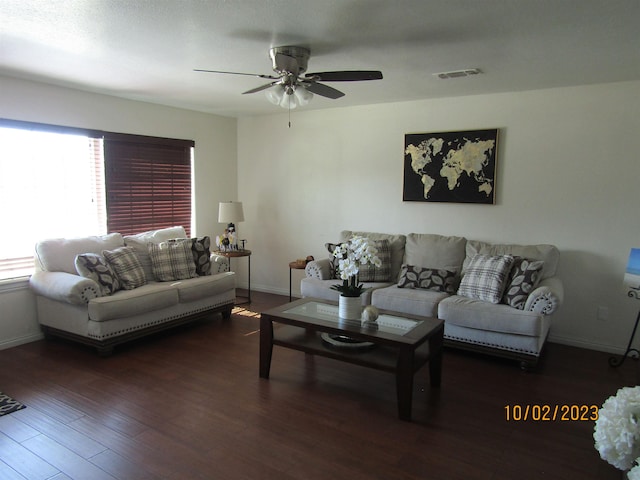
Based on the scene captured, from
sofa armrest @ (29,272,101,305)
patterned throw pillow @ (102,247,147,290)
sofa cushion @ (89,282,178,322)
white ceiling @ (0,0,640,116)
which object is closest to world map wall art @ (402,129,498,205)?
white ceiling @ (0,0,640,116)

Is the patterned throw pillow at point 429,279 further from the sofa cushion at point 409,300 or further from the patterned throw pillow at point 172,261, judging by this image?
the patterned throw pillow at point 172,261

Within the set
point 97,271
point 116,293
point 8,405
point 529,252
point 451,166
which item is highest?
point 451,166

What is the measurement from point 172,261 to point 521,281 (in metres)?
3.35

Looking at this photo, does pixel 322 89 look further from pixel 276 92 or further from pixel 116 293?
pixel 116 293

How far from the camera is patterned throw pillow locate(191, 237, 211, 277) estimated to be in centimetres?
476

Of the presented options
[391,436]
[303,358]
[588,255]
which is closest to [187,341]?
[303,358]

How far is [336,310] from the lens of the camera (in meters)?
3.49

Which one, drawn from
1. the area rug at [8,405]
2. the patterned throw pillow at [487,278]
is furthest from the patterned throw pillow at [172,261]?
the patterned throw pillow at [487,278]

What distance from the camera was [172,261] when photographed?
4539 millimetres

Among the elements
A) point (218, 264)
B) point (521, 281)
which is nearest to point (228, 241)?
point (218, 264)

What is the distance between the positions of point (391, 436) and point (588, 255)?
274cm

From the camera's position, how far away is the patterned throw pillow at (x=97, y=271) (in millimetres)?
3883

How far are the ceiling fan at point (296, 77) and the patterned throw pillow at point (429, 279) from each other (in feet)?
6.56

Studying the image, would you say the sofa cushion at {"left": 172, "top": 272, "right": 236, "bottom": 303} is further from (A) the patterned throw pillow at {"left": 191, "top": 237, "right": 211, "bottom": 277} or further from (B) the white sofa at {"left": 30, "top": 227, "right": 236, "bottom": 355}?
(A) the patterned throw pillow at {"left": 191, "top": 237, "right": 211, "bottom": 277}
